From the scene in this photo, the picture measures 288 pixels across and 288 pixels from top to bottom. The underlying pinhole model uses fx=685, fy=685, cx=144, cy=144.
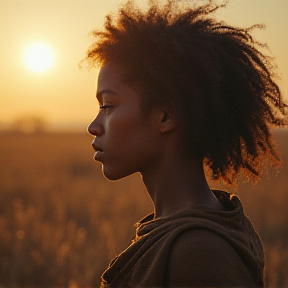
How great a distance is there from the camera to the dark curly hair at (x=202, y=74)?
2.89 metres

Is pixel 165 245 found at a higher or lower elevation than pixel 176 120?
lower

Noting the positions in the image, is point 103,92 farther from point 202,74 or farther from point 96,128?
point 202,74

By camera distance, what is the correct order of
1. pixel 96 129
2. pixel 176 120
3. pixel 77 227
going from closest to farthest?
1. pixel 176 120
2. pixel 96 129
3. pixel 77 227

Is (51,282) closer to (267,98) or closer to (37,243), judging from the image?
(37,243)

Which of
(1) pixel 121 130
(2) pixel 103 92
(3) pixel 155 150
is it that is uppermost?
(2) pixel 103 92

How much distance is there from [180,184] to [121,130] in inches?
13.3

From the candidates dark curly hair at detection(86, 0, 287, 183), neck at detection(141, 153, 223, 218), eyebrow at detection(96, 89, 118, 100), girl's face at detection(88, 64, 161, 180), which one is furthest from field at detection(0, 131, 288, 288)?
eyebrow at detection(96, 89, 118, 100)

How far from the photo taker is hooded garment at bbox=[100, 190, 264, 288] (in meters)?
2.54

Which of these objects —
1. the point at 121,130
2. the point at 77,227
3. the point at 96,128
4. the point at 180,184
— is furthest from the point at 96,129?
the point at 77,227

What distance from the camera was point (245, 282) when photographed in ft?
8.50

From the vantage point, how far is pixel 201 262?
2.46m

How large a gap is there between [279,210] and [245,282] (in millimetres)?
8646

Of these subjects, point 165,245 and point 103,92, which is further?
point 103,92

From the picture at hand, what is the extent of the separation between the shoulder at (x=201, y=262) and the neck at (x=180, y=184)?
13.5 inches
